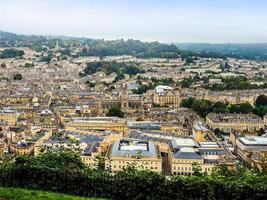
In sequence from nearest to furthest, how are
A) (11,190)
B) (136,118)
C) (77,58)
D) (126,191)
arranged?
(11,190) → (126,191) → (136,118) → (77,58)

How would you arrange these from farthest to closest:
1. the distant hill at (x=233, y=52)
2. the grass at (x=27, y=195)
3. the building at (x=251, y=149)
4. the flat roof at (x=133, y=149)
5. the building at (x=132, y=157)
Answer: the distant hill at (x=233, y=52) → the building at (x=251, y=149) → the flat roof at (x=133, y=149) → the building at (x=132, y=157) → the grass at (x=27, y=195)

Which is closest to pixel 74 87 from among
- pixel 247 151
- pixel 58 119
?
pixel 58 119

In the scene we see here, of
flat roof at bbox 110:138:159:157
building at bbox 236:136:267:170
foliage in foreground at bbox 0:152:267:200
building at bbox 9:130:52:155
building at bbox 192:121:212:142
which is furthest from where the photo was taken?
building at bbox 192:121:212:142

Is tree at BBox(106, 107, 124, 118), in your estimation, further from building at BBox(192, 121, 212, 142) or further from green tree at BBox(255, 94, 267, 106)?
green tree at BBox(255, 94, 267, 106)

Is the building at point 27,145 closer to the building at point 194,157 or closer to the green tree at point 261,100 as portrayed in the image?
the building at point 194,157

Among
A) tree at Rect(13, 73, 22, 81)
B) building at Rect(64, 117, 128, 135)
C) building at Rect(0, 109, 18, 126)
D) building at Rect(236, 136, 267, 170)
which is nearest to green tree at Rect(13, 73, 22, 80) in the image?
tree at Rect(13, 73, 22, 81)

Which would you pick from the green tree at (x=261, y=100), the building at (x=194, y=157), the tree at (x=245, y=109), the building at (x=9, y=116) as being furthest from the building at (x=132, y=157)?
the green tree at (x=261, y=100)

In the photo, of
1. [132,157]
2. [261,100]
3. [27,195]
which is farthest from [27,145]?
[261,100]

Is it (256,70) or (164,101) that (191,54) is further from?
(164,101)
